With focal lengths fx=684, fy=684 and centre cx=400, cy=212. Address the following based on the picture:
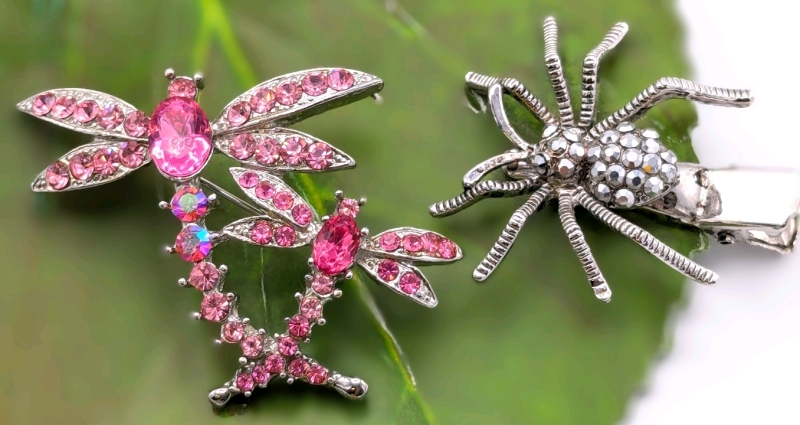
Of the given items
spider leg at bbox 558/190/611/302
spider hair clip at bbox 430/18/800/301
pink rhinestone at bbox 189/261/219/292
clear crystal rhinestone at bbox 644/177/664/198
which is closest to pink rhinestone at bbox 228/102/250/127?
pink rhinestone at bbox 189/261/219/292

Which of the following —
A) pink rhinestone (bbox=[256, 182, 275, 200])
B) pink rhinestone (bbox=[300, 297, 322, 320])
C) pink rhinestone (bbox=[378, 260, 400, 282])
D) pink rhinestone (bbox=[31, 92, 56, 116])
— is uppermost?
pink rhinestone (bbox=[31, 92, 56, 116])

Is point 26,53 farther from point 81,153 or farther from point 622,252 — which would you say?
point 622,252

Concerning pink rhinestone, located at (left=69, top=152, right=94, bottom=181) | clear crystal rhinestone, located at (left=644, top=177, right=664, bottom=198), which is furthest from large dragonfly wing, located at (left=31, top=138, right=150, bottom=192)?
clear crystal rhinestone, located at (left=644, top=177, right=664, bottom=198)

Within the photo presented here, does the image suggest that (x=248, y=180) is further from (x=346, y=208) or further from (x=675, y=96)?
(x=675, y=96)

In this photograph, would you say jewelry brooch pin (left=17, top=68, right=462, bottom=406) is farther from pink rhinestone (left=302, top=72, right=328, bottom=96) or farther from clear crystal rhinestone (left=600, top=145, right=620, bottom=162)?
clear crystal rhinestone (left=600, top=145, right=620, bottom=162)

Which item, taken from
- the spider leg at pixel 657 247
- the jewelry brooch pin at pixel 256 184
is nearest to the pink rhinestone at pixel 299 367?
the jewelry brooch pin at pixel 256 184

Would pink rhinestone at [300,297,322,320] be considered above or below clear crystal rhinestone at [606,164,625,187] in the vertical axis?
below

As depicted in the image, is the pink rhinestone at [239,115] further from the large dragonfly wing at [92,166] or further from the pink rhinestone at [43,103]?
the pink rhinestone at [43,103]
